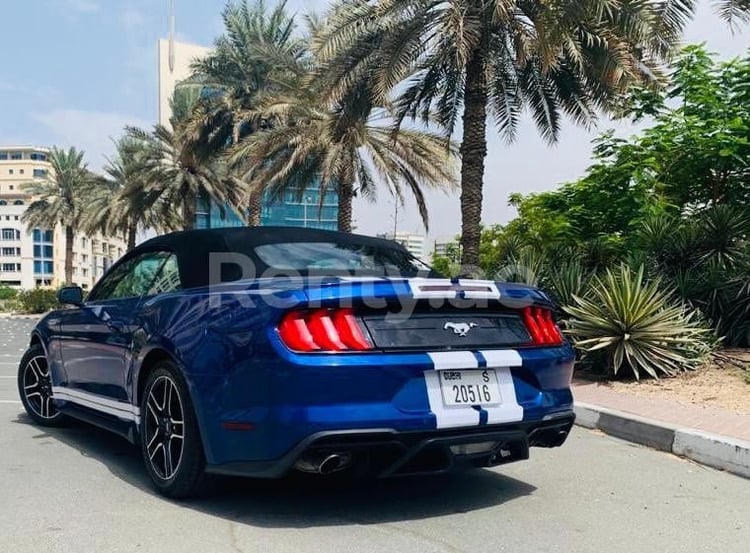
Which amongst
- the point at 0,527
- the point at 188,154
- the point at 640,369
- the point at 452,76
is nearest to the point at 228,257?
the point at 0,527

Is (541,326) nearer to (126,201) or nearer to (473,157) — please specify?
(473,157)

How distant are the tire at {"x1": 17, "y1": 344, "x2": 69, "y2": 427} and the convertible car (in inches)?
67.5

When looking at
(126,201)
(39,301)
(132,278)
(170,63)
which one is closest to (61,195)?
(39,301)

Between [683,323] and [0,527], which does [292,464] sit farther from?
[683,323]

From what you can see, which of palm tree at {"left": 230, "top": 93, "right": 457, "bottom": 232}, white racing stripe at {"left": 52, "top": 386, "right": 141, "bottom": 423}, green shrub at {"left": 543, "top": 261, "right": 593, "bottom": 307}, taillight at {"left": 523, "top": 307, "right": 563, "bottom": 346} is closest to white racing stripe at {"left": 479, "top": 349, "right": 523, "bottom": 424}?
taillight at {"left": 523, "top": 307, "right": 563, "bottom": 346}

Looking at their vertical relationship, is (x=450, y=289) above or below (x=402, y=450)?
above

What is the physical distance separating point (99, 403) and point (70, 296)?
3.52 ft

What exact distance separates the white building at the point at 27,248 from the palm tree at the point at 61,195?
69174 mm

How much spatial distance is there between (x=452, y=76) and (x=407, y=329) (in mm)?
12436

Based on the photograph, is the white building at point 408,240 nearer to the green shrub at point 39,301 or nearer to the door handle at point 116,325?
the door handle at point 116,325

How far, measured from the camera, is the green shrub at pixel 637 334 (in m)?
8.11

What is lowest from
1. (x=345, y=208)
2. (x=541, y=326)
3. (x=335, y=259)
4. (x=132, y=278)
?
(x=541, y=326)

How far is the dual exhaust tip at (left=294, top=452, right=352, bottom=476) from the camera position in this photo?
11.3ft

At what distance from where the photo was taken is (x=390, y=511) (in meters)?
3.95
